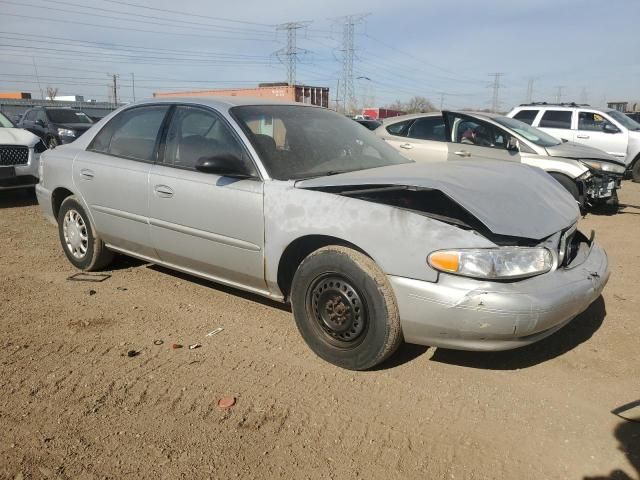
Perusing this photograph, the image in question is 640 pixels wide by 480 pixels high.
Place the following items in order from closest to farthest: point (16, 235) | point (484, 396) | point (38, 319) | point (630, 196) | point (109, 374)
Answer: point (484, 396) → point (109, 374) → point (38, 319) → point (16, 235) → point (630, 196)

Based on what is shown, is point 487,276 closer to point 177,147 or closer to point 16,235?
point 177,147

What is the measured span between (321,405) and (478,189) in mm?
1545

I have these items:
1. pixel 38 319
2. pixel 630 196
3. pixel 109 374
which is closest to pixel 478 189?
pixel 109 374

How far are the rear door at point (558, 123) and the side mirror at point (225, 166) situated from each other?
10.7 m

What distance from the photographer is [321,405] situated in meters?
2.83

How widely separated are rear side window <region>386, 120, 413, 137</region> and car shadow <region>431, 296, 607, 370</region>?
532 centimetres

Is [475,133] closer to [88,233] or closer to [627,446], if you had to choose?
[88,233]

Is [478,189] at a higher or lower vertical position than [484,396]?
higher

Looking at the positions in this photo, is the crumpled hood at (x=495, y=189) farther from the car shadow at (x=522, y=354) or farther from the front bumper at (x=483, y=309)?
the car shadow at (x=522, y=354)

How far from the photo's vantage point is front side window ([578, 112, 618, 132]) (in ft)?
40.6

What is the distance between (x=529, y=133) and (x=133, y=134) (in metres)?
6.32

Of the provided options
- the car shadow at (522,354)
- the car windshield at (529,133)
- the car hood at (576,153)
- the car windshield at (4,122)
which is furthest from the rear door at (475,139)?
the car windshield at (4,122)

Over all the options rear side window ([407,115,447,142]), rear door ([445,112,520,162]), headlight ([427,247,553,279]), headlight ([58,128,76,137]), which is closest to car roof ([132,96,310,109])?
headlight ([427,247,553,279])

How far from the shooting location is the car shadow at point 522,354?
327 cm
